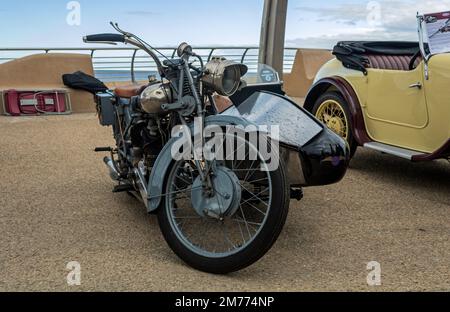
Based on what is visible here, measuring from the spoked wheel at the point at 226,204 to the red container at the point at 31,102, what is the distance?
7.50 metres

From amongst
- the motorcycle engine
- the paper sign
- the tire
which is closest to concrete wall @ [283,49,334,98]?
the tire

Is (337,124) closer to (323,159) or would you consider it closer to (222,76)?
(323,159)

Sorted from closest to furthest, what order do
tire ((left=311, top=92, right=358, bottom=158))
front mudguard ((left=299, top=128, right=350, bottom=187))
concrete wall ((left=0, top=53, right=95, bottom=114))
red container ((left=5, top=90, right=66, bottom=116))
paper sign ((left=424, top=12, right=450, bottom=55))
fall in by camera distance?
front mudguard ((left=299, top=128, right=350, bottom=187)) → paper sign ((left=424, top=12, right=450, bottom=55)) → tire ((left=311, top=92, right=358, bottom=158)) → red container ((left=5, top=90, right=66, bottom=116)) → concrete wall ((left=0, top=53, right=95, bottom=114))

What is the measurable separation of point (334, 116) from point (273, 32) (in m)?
5.23

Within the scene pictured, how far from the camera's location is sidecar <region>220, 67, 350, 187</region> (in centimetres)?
364

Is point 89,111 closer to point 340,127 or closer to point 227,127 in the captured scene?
point 340,127

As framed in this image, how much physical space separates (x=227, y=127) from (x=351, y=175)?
114 inches

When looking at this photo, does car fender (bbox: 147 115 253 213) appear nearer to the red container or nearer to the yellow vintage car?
the yellow vintage car

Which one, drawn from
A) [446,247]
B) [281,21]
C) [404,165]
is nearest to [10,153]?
[404,165]

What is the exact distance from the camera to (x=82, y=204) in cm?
437

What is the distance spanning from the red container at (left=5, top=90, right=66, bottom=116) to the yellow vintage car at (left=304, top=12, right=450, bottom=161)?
5.94m

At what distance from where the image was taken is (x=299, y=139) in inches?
146

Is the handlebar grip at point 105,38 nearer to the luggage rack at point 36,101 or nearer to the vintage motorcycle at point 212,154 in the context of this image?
the vintage motorcycle at point 212,154

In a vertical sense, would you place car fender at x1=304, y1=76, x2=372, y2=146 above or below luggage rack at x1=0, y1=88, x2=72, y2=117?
above
